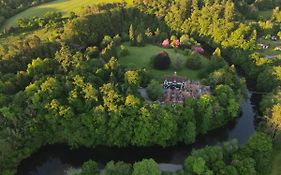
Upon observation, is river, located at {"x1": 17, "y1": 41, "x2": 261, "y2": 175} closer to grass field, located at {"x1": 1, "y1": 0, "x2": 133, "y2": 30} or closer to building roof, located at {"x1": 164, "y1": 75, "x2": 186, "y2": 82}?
building roof, located at {"x1": 164, "y1": 75, "x2": 186, "y2": 82}

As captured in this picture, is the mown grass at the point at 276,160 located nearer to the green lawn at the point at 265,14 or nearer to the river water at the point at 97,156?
the river water at the point at 97,156

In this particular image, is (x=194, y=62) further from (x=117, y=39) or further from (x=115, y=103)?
(x=115, y=103)

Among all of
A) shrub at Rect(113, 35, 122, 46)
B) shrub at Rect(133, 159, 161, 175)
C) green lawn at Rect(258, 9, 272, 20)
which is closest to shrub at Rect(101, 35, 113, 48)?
shrub at Rect(113, 35, 122, 46)

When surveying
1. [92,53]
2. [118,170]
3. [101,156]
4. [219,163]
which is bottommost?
[101,156]

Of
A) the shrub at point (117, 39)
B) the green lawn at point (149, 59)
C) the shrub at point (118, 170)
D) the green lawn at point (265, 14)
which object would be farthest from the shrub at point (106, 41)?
the green lawn at point (265, 14)

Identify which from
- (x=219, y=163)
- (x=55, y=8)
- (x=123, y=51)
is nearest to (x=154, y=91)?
(x=219, y=163)

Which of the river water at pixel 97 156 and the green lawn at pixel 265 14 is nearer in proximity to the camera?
the river water at pixel 97 156

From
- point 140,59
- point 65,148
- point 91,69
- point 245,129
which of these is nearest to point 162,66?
point 140,59
